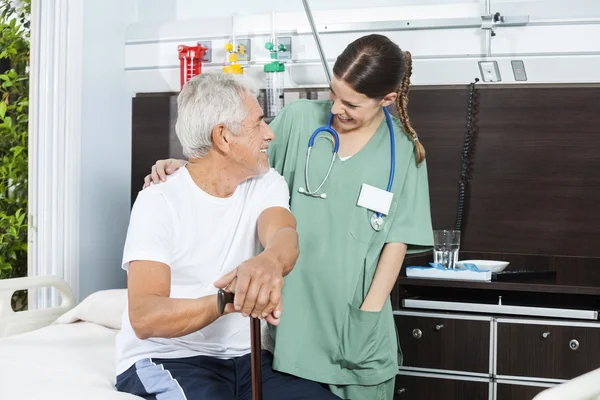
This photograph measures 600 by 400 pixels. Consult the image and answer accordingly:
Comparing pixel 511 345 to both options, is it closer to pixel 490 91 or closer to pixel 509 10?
pixel 490 91

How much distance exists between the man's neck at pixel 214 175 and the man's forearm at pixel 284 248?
178 mm

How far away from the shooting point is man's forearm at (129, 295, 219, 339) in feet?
4.76

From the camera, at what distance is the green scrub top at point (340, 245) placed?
1999mm

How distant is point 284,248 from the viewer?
5.22 ft

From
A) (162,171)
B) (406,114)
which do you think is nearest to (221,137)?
(162,171)

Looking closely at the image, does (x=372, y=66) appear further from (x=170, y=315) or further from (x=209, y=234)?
(x=170, y=315)

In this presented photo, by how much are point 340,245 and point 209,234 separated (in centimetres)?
44

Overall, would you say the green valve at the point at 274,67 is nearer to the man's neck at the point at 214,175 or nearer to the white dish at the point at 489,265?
the white dish at the point at 489,265

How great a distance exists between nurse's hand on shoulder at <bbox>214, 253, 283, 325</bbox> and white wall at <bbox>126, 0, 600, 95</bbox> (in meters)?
1.90

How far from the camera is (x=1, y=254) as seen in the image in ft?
11.8

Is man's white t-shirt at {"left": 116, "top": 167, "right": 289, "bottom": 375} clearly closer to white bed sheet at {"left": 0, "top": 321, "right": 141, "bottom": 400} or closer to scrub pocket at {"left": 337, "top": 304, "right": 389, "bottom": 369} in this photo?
white bed sheet at {"left": 0, "top": 321, "right": 141, "bottom": 400}

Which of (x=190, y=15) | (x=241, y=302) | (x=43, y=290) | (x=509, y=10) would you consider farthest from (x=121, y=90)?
(x=241, y=302)

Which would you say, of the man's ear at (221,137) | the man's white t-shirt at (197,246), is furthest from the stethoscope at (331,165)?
the man's ear at (221,137)

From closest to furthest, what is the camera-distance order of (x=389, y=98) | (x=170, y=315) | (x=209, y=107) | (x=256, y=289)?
(x=256, y=289)
(x=170, y=315)
(x=209, y=107)
(x=389, y=98)
